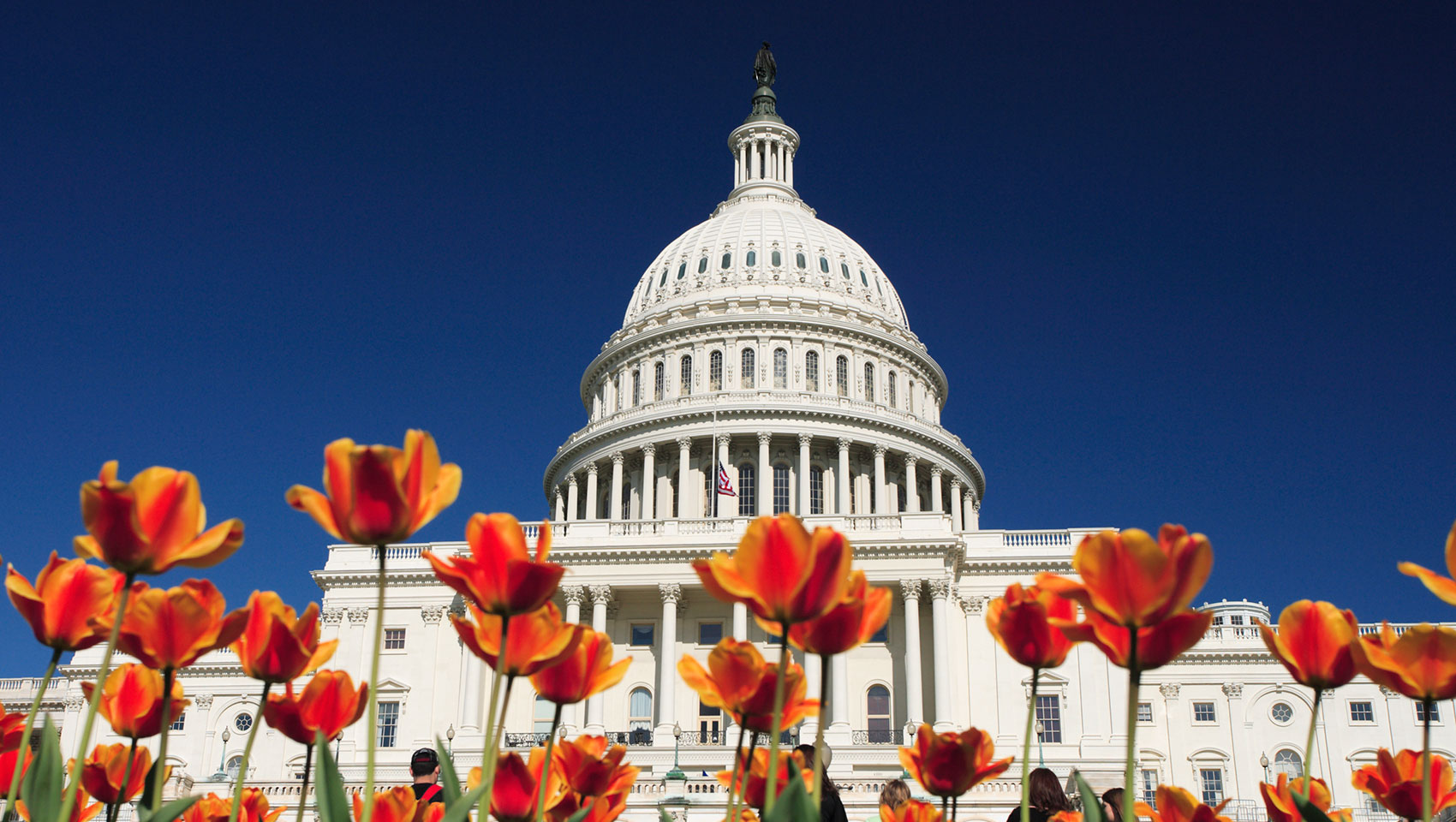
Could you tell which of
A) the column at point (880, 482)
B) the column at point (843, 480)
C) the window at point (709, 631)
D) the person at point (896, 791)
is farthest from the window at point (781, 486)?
the person at point (896, 791)

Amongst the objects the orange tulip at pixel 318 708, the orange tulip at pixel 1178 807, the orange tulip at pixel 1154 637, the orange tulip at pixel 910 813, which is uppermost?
the orange tulip at pixel 1154 637

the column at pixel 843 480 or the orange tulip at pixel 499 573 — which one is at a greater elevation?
the column at pixel 843 480

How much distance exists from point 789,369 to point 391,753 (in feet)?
119

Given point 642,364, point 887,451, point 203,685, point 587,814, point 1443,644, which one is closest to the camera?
point 1443,644

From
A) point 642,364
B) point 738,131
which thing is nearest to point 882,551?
point 642,364

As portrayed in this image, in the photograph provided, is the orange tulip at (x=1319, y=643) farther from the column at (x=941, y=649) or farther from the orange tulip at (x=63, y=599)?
the column at (x=941, y=649)

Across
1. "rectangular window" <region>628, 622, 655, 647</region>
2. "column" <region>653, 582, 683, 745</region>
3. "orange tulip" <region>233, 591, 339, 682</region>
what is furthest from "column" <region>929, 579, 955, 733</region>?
"orange tulip" <region>233, 591, 339, 682</region>

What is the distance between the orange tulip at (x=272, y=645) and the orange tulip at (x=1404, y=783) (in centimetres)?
311

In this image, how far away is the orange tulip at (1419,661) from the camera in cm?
305

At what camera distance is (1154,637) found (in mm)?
2754

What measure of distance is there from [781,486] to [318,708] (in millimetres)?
72336

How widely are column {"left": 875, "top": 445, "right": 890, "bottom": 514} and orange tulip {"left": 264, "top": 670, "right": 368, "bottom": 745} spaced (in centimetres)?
7075

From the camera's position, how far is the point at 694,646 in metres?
57.6

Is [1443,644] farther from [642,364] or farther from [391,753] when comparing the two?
[642,364]
